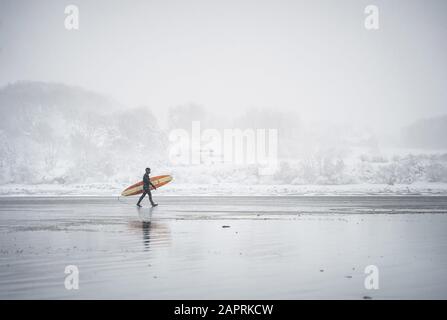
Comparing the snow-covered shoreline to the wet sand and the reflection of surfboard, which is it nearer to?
the reflection of surfboard

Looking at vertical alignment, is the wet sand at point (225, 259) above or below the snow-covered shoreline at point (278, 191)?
above

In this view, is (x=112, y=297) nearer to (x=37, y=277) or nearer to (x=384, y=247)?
(x=37, y=277)

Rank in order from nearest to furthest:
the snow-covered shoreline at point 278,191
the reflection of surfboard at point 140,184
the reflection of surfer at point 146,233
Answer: the reflection of surfer at point 146,233
the reflection of surfboard at point 140,184
the snow-covered shoreline at point 278,191

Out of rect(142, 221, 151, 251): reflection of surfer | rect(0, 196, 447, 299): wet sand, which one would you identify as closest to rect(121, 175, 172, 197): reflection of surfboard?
rect(142, 221, 151, 251): reflection of surfer

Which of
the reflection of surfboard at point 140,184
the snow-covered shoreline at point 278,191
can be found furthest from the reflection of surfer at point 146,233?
the snow-covered shoreline at point 278,191

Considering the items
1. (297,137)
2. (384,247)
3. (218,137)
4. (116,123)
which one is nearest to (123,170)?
(116,123)

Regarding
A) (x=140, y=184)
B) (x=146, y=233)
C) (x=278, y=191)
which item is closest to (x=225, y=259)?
(x=146, y=233)

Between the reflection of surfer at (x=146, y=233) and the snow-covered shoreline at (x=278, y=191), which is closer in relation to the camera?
the reflection of surfer at (x=146, y=233)

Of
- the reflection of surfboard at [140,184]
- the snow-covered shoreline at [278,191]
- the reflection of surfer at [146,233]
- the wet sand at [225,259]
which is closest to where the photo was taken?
the wet sand at [225,259]

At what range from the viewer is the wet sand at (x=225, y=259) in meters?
8.35

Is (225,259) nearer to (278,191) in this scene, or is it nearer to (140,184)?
(140,184)

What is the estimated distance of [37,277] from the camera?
941cm

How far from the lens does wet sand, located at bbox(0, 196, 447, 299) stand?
835cm

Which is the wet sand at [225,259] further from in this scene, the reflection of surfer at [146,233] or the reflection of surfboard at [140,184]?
the reflection of surfboard at [140,184]
